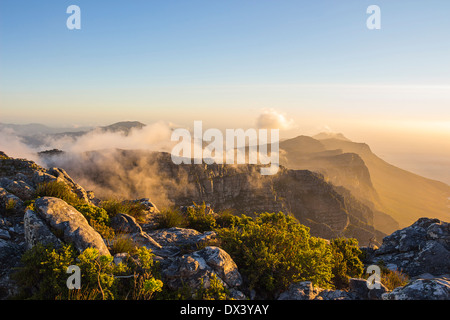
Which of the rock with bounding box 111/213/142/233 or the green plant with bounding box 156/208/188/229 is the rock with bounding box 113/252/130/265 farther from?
the green plant with bounding box 156/208/188/229

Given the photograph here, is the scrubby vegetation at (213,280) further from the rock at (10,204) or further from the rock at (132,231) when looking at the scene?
the rock at (10,204)

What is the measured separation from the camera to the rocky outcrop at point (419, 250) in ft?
41.5

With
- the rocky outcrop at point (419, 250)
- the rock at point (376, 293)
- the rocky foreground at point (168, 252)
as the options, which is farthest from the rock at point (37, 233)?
the rocky outcrop at point (419, 250)

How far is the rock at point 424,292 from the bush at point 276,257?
203 cm

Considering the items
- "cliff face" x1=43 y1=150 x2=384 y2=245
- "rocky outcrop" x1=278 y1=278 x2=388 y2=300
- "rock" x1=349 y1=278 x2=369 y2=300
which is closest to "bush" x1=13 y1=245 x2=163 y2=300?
"rocky outcrop" x1=278 y1=278 x2=388 y2=300

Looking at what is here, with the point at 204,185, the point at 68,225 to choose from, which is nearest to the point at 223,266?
the point at 68,225

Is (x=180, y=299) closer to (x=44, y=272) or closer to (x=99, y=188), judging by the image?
(x=44, y=272)

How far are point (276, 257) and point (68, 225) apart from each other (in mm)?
7256
